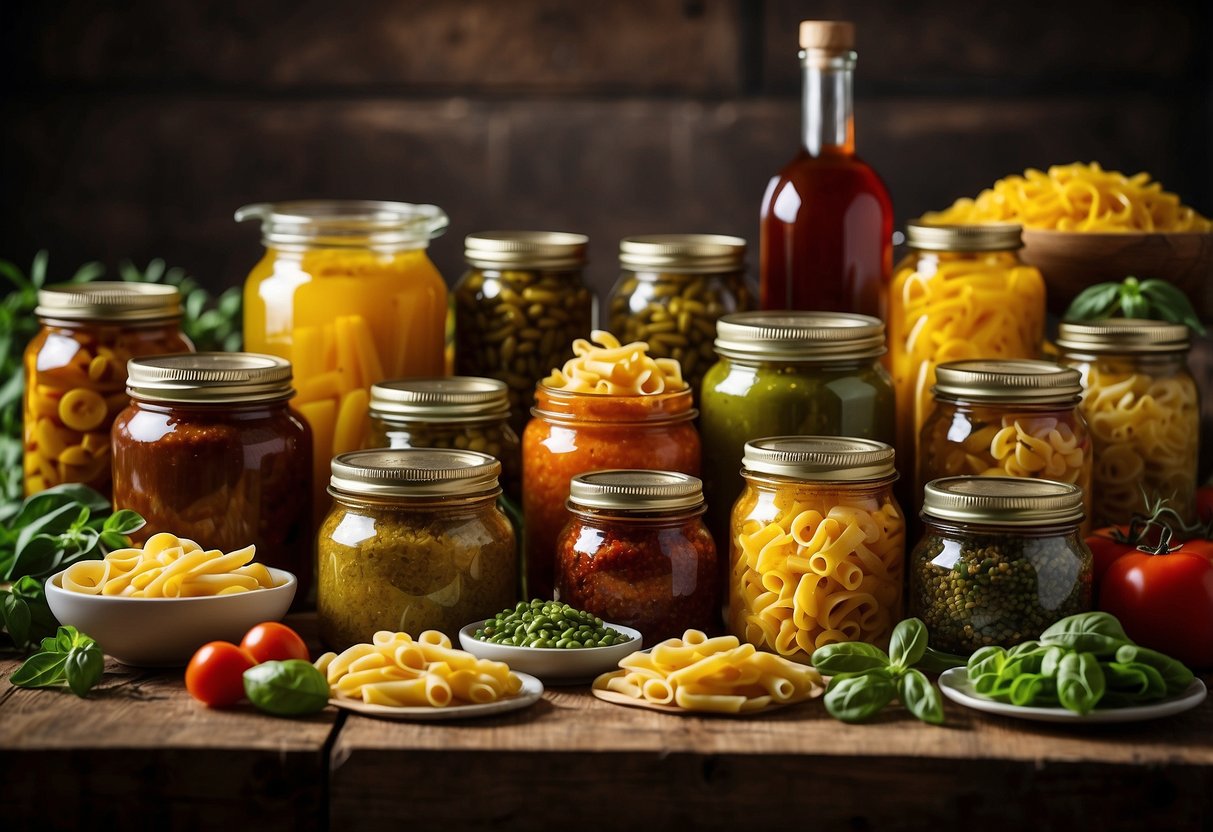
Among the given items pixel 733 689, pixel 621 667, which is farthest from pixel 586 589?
pixel 733 689

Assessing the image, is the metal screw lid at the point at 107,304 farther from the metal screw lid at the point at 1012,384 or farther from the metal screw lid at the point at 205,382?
the metal screw lid at the point at 1012,384

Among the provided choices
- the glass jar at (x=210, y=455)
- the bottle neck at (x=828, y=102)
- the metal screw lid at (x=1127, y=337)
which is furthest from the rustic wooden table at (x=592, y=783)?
the bottle neck at (x=828, y=102)

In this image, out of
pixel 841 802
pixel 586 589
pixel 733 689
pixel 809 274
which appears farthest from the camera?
pixel 809 274

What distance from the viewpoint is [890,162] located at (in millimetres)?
3406

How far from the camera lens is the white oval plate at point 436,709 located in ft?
4.78

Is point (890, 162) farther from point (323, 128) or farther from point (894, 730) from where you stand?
point (894, 730)

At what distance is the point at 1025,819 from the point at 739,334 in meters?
0.66

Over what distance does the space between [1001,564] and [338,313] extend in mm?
879

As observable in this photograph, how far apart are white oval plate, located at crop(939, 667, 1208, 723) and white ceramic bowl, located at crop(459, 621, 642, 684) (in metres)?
0.33

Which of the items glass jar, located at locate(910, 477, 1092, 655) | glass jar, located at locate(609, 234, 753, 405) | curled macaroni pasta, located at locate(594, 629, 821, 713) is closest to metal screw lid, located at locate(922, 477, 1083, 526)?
glass jar, located at locate(910, 477, 1092, 655)

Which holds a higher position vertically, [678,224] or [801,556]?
[678,224]

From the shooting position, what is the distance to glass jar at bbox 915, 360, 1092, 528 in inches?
68.7

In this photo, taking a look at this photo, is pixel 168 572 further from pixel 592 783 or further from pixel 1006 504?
pixel 1006 504

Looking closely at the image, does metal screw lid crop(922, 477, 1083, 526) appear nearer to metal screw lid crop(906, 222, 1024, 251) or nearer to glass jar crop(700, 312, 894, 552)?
glass jar crop(700, 312, 894, 552)
